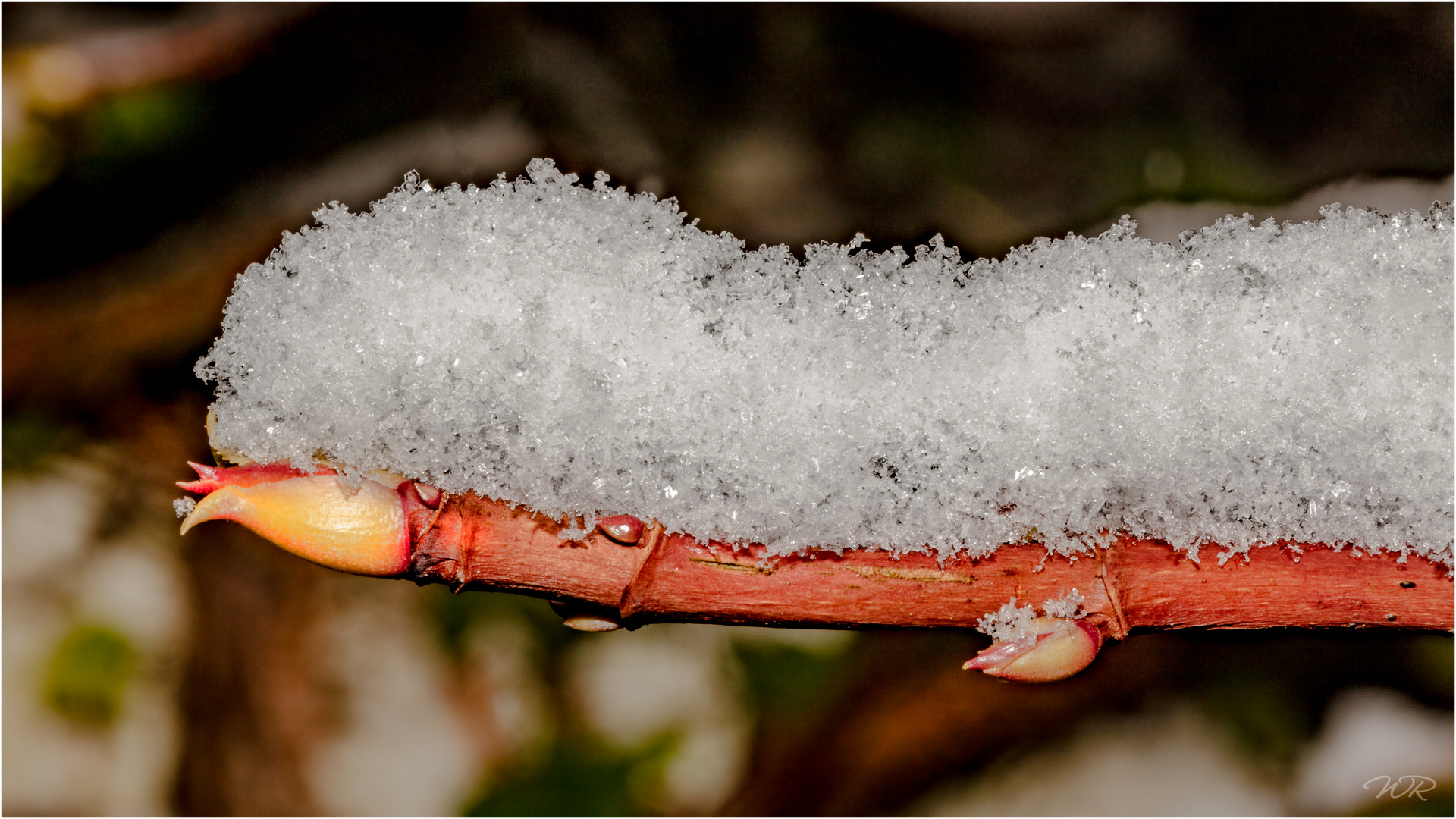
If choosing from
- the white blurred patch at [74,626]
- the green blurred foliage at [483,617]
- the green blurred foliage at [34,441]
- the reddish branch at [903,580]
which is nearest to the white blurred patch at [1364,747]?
the reddish branch at [903,580]

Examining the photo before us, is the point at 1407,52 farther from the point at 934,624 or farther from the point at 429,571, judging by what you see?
the point at 429,571

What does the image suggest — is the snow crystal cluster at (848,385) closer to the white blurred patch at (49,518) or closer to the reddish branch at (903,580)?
the reddish branch at (903,580)

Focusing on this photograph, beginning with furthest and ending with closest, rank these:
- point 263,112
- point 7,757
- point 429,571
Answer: point 7,757, point 263,112, point 429,571

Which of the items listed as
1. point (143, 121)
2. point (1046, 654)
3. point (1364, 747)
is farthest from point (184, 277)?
point (1364, 747)

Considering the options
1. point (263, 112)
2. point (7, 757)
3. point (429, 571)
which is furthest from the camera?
point (7, 757)

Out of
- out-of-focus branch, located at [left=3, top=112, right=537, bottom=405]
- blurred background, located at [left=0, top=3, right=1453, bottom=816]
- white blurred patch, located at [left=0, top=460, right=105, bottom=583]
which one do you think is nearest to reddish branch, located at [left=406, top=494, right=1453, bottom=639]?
blurred background, located at [left=0, top=3, right=1453, bottom=816]

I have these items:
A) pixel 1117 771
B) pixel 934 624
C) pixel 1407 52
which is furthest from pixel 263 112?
pixel 1117 771
